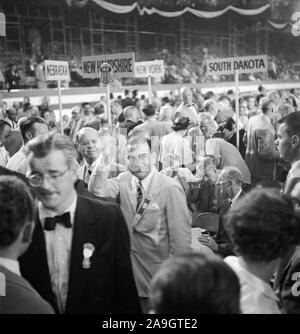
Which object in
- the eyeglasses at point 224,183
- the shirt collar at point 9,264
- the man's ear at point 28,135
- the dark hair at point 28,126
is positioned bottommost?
the shirt collar at point 9,264

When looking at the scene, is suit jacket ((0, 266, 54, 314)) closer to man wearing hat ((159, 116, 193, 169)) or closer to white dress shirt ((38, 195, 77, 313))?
white dress shirt ((38, 195, 77, 313))

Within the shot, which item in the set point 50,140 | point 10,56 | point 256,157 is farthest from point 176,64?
point 50,140

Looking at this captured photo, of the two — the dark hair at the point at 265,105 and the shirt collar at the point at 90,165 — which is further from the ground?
the dark hair at the point at 265,105

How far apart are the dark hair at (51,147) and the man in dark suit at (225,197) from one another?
78cm

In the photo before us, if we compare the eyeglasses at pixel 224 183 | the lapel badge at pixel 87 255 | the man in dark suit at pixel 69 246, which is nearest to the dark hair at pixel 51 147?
the man in dark suit at pixel 69 246

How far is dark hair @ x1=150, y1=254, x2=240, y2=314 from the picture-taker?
0.82m

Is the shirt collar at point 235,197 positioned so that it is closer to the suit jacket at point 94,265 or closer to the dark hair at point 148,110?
the suit jacket at point 94,265

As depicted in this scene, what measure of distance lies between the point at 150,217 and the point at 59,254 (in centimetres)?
51

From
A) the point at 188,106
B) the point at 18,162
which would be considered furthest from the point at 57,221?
the point at 188,106

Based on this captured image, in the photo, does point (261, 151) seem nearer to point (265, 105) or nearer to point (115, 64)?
point (265, 105)

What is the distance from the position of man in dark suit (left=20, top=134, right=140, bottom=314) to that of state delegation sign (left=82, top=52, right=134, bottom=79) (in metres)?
1.28

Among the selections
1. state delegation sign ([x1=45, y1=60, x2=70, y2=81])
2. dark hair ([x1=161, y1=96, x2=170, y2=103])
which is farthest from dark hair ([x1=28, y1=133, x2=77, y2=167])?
dark hair ([x1=161, y1=96, x2=170, y2=103])

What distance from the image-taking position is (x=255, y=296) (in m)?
1.04

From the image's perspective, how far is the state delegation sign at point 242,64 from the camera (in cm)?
275
